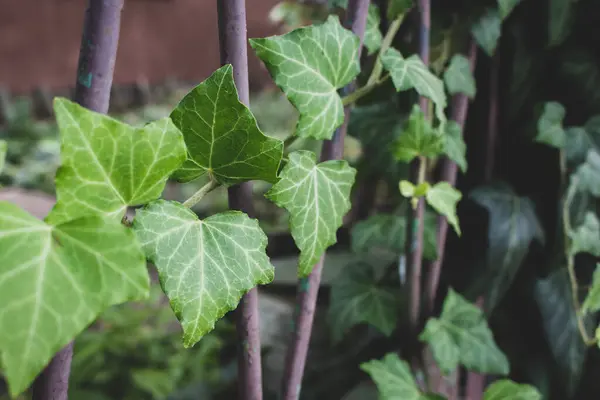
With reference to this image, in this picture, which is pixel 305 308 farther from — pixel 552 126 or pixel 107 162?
pixel 552 126

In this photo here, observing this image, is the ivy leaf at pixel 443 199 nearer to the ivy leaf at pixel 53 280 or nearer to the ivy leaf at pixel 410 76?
the ivy leaf at pixel 410 76

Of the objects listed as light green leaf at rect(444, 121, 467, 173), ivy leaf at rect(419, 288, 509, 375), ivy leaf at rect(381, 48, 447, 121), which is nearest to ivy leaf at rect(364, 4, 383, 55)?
ivy leaf at rect(381, 48, 447, 121)

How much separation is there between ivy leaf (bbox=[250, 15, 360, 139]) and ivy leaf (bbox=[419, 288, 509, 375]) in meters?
0.40

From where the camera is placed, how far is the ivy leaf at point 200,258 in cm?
35

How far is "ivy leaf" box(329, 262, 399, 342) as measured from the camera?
0.77 meters

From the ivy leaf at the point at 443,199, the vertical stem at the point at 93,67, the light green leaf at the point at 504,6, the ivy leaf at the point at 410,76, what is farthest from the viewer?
the light green leaf at the point at 504,6

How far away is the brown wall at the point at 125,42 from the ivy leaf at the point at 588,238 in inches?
124

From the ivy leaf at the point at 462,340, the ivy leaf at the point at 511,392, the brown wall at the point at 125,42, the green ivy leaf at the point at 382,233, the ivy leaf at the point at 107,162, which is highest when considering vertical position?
the brown wall at the point at 125,42

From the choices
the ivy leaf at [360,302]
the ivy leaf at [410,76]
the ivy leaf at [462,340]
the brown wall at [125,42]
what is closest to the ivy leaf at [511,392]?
the ivy leaf at [462,340]

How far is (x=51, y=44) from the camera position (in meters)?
4.28

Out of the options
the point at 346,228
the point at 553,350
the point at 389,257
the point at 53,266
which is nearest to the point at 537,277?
the point at 553,350

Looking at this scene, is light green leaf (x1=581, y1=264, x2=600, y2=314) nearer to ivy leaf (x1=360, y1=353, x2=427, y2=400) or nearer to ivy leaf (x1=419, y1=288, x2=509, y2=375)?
ivy leaf (x1=419, y1=288, x2=509, y2=375)

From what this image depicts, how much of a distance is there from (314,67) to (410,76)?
0.11 meters

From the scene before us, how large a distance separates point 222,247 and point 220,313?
2.0 inches
